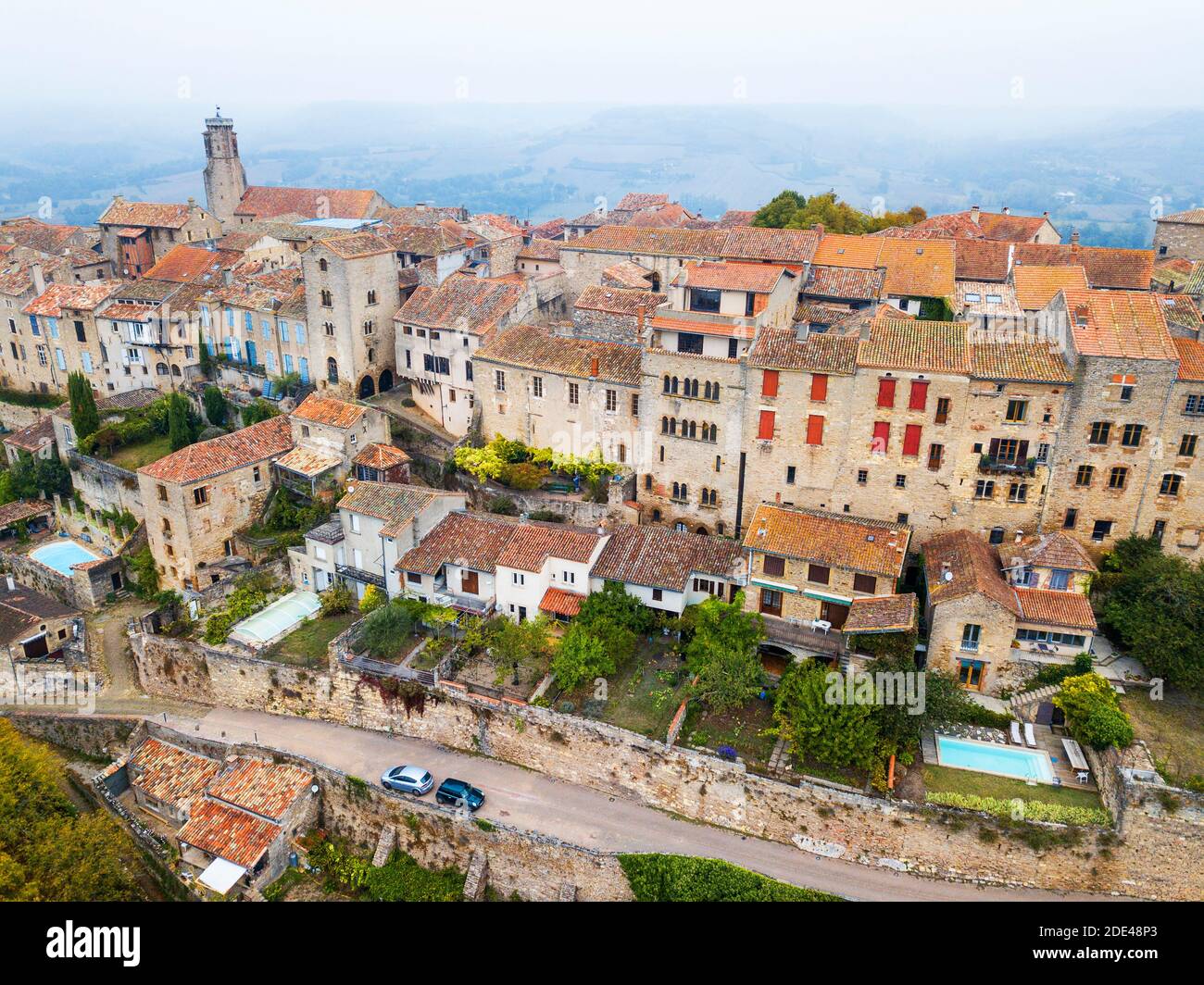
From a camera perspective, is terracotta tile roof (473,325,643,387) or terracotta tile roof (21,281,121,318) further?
terracotta tile roof (21,281,121,318)

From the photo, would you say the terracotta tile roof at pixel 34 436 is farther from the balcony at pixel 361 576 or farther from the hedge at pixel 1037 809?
the hedge at pixel 1037 809

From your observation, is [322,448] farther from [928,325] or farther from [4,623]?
[928,325]

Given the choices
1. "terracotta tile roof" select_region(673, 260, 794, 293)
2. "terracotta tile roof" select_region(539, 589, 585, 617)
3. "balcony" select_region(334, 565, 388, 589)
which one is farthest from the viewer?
"terracotta tile roof" select_region(673, 260, 794, 293)

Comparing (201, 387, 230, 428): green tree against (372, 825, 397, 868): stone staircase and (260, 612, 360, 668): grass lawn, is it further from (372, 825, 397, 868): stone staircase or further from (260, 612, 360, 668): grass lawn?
(372, 825, 397, 868): stone staircase

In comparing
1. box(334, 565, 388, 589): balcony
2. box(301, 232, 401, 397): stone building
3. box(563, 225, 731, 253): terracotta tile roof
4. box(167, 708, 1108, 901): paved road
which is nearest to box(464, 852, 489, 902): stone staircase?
box(167, 708, 1108, 901): paved road

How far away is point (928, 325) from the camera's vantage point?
42469 millimetres

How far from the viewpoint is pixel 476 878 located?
3400 centimetres

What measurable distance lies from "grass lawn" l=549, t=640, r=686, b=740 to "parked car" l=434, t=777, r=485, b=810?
15.9 feet

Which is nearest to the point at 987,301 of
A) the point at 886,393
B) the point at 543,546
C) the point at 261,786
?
the point at 886,393

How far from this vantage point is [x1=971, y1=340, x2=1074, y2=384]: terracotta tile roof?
127ft

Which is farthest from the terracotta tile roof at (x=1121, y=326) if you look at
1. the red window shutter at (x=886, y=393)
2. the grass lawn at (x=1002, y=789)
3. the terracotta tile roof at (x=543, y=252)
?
the terracotta tile roof at (x=543, y=252)

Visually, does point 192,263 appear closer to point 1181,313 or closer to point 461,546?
point 461,546

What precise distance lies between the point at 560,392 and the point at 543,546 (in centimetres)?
1109

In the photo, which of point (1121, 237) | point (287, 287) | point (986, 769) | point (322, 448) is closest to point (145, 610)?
point (322, 448)
